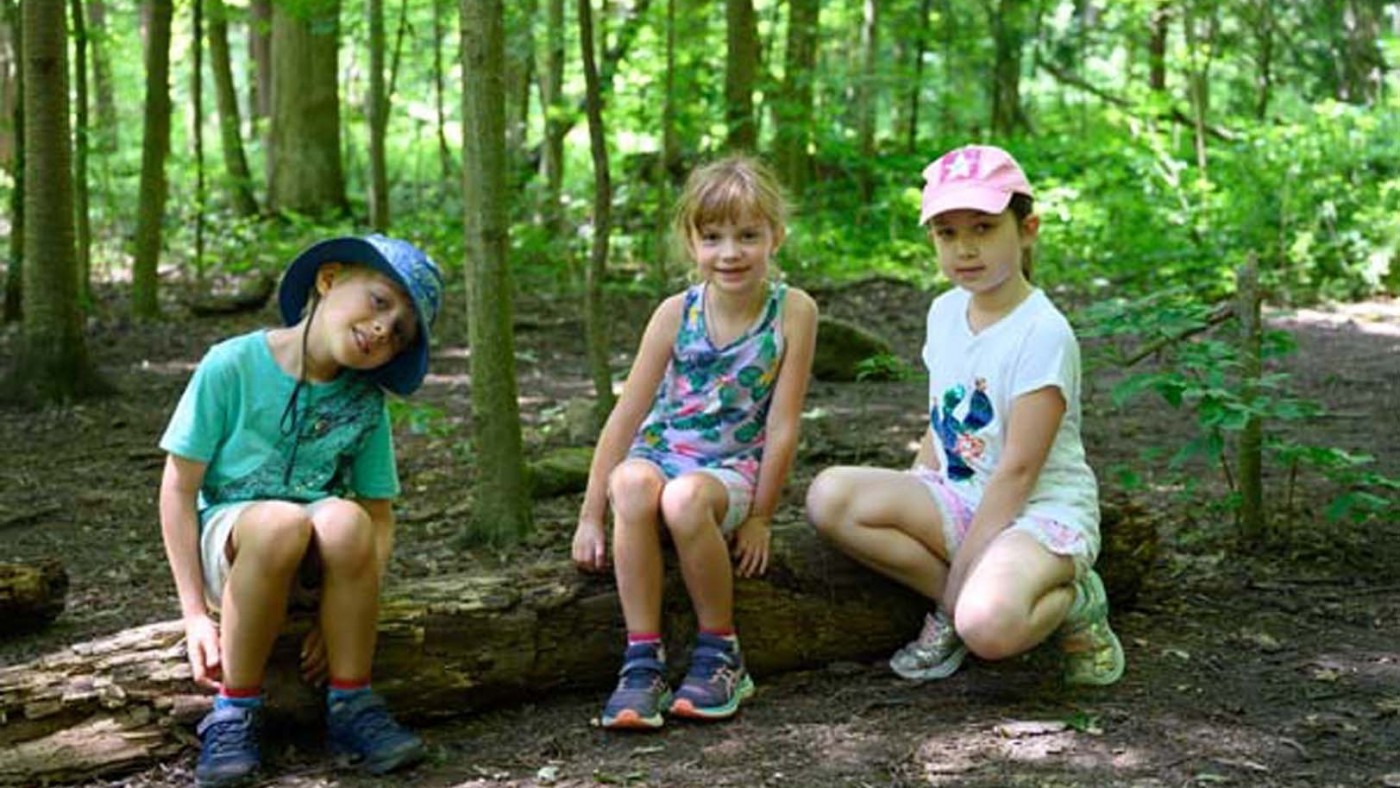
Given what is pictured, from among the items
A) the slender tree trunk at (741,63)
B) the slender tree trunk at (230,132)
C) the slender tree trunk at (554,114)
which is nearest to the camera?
the slender tree trunk at (554,114)

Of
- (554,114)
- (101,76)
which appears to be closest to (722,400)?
(554,114)

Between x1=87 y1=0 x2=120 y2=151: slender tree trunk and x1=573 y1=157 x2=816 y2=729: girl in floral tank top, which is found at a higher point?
x1=87 y1=0 x2=120 y2=151: slender tree trunk

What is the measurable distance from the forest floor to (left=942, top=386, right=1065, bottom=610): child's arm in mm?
397

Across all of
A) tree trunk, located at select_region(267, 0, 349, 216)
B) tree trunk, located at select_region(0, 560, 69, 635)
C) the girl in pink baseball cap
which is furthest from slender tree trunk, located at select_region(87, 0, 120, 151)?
the girl in pink baseball cap

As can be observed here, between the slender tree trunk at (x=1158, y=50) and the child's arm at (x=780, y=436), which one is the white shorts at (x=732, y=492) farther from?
the slender tree trunk at (x=1158, y=50)

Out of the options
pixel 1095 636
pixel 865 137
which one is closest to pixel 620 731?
pixel 1095 636

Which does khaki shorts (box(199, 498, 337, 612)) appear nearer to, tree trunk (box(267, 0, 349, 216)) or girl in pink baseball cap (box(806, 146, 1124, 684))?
girl in pink baseball cap (box(806, 146, 1124, 684))

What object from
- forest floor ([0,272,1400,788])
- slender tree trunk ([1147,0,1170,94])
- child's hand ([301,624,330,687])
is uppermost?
slender tree trunk ([1147,0,1170,94])

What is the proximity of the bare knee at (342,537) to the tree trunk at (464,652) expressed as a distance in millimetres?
297

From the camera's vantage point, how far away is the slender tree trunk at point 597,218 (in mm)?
6254

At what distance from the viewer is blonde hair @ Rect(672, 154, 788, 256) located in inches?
148

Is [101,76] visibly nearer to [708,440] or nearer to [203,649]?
[708,440]

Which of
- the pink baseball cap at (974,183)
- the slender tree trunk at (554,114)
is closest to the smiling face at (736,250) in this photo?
the pink baseball cap at (974,183)

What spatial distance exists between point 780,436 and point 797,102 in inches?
379
